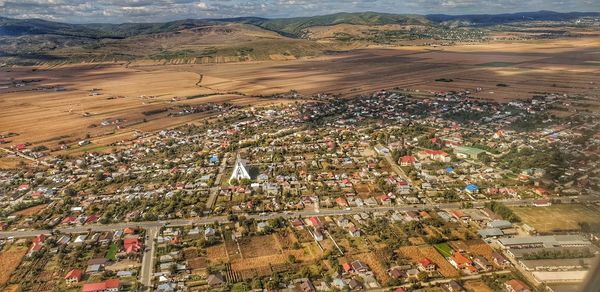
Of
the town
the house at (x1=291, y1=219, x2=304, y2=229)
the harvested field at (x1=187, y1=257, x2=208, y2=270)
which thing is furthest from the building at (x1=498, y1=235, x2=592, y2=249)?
the harvested field at (x1=187, y1=257, x2=208, y2=270)

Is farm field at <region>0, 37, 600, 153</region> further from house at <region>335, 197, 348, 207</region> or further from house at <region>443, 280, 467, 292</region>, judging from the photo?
house at <region>443, 280, 467, 292</region>

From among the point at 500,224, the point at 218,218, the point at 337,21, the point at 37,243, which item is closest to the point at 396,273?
the point at 500,224

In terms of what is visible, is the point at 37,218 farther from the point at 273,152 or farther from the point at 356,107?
the point at 356,107

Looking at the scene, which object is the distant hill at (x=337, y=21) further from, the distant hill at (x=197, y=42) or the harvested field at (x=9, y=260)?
the harvested field at (x=9, y=260)

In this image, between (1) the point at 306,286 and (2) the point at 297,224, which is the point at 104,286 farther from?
(2) the point at 297,224

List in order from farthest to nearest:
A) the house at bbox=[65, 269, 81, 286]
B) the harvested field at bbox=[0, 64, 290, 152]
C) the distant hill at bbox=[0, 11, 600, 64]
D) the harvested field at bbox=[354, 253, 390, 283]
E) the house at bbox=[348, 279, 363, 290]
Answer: the distant hill at bbox=[0, 11, 600, 64], the harvested field at bbox=[0, 64, 290, 152], the house at bbox=[65, 269, 81, 286], the harvested field at bbox=[354, 253, 390, 283], the house at bbox=[348, 279, 363, 290]

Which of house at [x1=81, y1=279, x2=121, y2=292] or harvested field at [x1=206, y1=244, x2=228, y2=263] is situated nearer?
house at [x1=81, y1=279, x2=121, y2=292]
